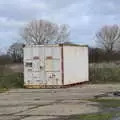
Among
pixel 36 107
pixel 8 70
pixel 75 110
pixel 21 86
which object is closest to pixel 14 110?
pixel 36 107

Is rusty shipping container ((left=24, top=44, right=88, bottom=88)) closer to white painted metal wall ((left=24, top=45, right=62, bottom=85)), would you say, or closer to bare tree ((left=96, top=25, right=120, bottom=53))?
white painted metal wall ((left=24, top=45, right=62, bottom=85))

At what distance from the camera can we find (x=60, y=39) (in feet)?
376

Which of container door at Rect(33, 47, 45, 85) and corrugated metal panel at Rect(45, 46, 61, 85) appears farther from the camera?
container door at Rect(33, 47, 45, 85)

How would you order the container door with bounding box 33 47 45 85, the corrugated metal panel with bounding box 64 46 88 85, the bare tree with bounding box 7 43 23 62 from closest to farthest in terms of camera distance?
the container door with bounding box 33 47 45 85, the corrugated metal panel with bounding box 64 46 88 85, the bare tree with bounding box 7 43 23 62

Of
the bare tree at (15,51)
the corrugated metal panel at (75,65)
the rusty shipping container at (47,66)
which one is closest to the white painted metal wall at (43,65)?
the rusty shipping container at (47,66)

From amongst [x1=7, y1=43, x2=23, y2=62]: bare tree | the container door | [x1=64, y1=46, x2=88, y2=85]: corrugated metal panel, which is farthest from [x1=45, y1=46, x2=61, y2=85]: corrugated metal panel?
[x1=7, y1=43, x2=23, y2=62]: bare tree

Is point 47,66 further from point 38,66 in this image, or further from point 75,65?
point 75,65

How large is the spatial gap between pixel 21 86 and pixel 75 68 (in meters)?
5.00

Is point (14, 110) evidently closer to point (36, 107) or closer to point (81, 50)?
point (36, 107)

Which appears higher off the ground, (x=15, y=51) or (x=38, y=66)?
(x=15, y=51)

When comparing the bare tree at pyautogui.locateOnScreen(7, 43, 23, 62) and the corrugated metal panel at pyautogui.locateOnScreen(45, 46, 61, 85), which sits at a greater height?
the bare tree at pyautogui.locateOnScreen(7, 43, 23, 62)

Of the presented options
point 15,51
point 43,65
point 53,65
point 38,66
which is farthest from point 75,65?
point 15,51

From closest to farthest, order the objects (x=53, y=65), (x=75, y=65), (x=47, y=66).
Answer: (x=53, y=65) < (x=47, y=66) < (x=75, y=65)

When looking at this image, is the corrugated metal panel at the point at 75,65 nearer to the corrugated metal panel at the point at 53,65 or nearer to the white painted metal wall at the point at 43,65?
the corrugated metal panel at the point at 53,65
